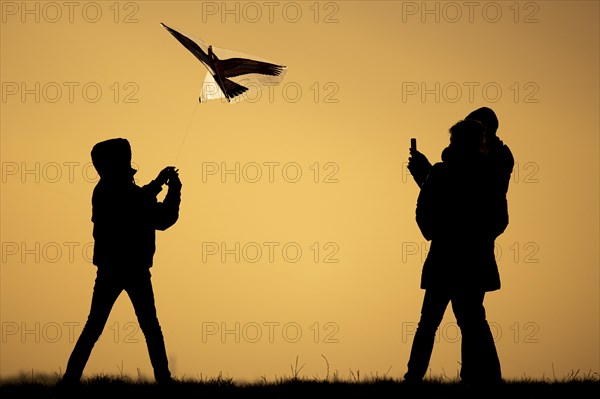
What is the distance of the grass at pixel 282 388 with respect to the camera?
691 centimetres

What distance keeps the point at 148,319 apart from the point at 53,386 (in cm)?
99

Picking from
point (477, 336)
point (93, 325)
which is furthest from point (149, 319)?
point (477, 336)

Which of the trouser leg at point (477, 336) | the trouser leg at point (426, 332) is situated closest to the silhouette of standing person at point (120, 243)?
the trouser leg at point (426, 332)

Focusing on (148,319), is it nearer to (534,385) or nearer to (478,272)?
(478,272)

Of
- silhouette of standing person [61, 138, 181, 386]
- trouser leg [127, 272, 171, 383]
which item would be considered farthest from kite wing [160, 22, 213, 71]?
trouser leg [127, 272, 171, 383]

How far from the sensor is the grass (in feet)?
22.7

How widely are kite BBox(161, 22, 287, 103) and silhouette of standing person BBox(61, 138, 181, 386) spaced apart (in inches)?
98.9

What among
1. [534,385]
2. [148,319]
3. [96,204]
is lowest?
[534,385]

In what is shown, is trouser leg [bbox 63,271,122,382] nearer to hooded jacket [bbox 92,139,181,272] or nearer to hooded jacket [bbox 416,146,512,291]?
hooded jacket [bbox 92,139,181,272]

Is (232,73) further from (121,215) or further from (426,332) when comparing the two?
(426,332)

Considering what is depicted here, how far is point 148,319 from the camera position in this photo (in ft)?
23.2

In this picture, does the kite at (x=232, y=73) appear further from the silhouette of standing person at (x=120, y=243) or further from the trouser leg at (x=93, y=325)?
the trouser leg at (x=93, y=325)

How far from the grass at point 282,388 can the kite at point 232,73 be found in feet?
9.95

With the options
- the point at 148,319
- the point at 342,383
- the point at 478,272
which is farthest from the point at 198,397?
the point at 478,272
